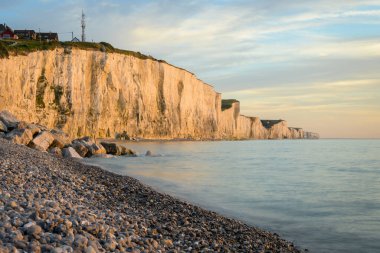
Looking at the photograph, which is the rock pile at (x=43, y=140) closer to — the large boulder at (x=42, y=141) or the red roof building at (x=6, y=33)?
the large boulder at (x=42, y=141)

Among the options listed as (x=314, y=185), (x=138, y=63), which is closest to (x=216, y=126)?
(x=138, y=63)

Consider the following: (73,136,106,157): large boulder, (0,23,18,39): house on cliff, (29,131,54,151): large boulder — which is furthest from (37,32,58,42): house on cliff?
(29,131,54,151): large boulder

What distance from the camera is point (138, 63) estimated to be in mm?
56812

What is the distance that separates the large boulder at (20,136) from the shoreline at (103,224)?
10.9m

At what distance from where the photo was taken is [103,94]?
5053 cm

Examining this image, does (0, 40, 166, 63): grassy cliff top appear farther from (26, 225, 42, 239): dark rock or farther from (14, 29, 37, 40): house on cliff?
(26, 225, 42, 239): dark rock

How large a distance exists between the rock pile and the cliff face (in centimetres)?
1293

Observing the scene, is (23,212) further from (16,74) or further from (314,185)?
(16,74)

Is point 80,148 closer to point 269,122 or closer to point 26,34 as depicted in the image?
point 26,34

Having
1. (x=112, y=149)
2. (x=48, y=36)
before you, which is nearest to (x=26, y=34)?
(x=48, y=36)

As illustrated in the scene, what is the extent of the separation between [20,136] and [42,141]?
1578mm

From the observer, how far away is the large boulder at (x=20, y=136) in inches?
779

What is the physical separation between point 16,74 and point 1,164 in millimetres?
30884

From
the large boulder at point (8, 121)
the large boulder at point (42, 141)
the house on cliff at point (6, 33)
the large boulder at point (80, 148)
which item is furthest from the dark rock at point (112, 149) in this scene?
the house on cliff at point (6, 33)
